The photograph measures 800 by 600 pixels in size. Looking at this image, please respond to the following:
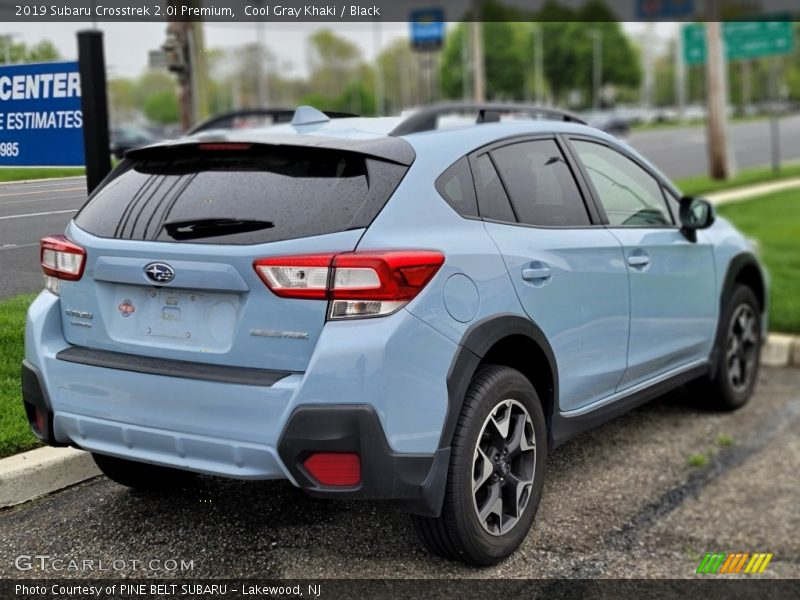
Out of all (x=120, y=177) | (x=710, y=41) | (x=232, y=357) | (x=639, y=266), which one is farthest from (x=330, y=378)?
(x=710, y=41)

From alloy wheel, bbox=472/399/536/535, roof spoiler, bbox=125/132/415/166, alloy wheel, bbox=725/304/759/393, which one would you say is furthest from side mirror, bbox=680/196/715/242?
roof spoiler, bbox=125/132/415/166

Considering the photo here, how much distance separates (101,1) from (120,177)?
68.5 inches

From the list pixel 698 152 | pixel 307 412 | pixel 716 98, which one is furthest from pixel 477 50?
pixel 307 412

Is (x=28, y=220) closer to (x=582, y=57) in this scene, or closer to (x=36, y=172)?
(x=36, y=172)

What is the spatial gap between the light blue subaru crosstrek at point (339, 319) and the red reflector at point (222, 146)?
0.04 feet

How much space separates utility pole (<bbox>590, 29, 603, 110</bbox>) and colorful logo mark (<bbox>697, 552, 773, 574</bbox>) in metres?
83.1

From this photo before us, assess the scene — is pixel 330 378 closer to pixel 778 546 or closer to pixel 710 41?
pixel 778 546

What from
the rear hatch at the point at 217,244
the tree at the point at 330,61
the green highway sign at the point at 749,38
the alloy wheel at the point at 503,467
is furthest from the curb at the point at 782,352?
the green highway sign at the point at 749,38

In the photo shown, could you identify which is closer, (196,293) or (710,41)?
(196,293)

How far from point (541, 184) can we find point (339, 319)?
139 cm

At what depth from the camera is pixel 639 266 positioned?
4.42 m

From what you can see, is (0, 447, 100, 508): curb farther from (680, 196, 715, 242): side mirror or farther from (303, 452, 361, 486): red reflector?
(680, 196, 715, 242): side mirror

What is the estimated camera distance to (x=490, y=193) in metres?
3.68

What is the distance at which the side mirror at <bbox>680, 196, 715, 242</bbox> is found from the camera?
4.93m
